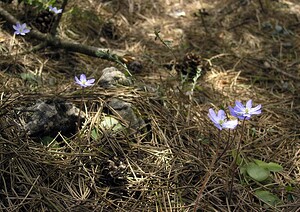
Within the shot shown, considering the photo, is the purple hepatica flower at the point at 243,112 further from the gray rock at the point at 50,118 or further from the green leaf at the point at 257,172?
the gray rock at the point at 50,118

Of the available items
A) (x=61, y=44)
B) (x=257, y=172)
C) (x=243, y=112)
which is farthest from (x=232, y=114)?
(x=61, y=44)

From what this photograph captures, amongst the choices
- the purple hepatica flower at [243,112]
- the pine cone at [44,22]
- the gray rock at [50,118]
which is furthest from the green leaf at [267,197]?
the pine cone at [44,22]

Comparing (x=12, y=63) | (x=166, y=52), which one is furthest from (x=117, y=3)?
(x=12, y=63)

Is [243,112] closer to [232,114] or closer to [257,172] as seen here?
[232,114]

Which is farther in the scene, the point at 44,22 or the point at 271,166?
the point at 44,22

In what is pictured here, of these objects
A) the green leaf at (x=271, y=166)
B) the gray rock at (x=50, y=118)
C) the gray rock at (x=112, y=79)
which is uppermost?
the gray rock at (x=50, y=118)

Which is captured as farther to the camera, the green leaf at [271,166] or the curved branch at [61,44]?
the curved branch at [61,44]

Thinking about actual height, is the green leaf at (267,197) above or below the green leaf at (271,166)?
below

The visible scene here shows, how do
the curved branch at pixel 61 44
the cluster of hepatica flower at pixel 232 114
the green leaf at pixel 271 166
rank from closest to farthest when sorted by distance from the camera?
1. the cluster of hepatica flower at pixel 232 114
2. the green leaf at pixel 271 166
3. the curved branch at pixel 61 44
